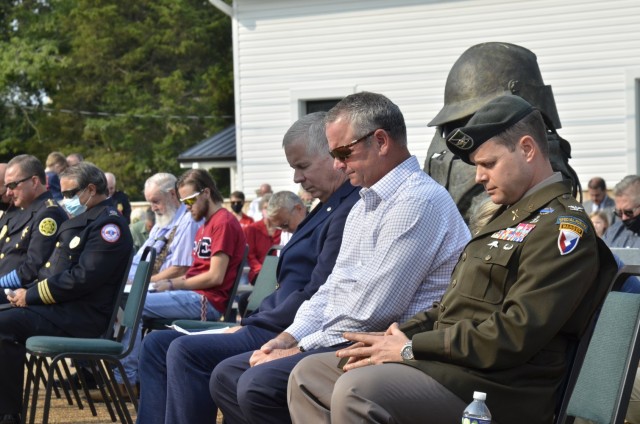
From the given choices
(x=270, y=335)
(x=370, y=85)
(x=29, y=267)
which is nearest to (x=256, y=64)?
(x=370, y=85)

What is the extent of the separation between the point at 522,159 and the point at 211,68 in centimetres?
3812

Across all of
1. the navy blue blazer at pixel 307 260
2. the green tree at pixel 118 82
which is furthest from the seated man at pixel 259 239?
the green tree at pixel 118 82

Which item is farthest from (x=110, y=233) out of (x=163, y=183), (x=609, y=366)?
(x=609, y=366)

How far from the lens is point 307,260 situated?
516 centimetres

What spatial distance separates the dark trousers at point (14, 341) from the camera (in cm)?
686

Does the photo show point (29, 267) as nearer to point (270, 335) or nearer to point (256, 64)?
point (270, 335)

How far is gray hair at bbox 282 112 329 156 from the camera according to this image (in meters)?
5.20

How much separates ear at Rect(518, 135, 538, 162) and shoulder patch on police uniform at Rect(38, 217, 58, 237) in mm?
4415

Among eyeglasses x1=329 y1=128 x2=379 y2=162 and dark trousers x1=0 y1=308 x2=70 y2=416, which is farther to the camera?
dark trousers x1=0 y1=308 x2=70 y2=416

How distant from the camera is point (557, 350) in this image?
3.53m

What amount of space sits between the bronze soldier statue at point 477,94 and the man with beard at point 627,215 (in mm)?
2262

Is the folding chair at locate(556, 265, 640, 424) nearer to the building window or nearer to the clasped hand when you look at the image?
the clasped hand

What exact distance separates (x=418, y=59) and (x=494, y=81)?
14034mm

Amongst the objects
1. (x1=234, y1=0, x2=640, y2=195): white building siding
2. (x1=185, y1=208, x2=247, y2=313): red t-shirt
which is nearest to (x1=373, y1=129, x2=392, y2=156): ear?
(x1=185, y1=208, x2=247, y2=313): red t-shirt
